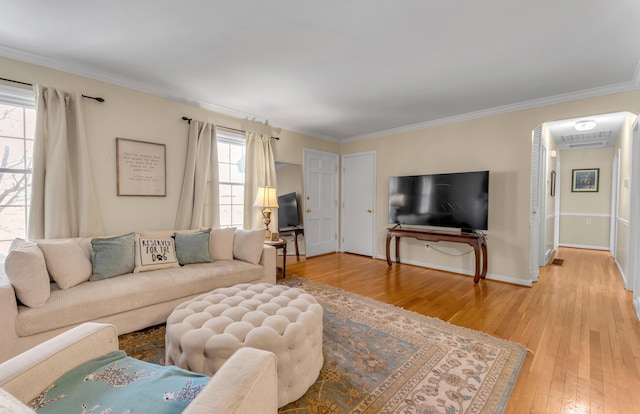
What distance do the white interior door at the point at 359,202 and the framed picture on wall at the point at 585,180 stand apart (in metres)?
4.95

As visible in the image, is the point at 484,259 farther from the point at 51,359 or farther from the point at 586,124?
the point at 51,359

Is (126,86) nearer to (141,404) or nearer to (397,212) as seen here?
(141,404)

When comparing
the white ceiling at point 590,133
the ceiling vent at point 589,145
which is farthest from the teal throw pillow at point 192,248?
the ceiling vent at point 589,145

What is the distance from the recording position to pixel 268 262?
128 inches

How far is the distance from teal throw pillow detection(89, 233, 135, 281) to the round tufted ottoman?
3.58ft

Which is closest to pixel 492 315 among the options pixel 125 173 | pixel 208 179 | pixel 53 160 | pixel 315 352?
pixel 315 352

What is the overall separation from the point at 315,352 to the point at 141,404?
105cm

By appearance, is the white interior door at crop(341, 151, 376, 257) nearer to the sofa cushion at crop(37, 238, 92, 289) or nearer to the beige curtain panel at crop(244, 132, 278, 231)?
the beige curtain panel at crop(244, 132, 278, 231)

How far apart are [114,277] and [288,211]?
278 centimetres

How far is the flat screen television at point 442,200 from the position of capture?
3.85 m

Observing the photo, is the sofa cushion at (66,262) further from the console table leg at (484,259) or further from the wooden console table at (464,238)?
the console table leg at (484,259)

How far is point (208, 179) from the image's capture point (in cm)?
376

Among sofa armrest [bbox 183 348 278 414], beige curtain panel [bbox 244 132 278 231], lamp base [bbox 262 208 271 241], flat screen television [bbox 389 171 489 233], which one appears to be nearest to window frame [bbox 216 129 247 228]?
beige curtain panel [bbox 244 132 278 231]

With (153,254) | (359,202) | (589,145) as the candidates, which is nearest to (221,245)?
(153,254)
